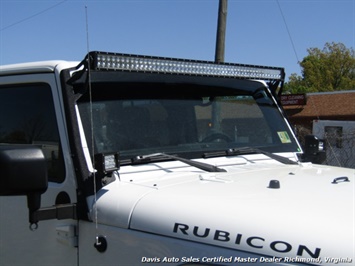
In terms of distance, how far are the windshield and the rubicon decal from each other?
85 centimetres

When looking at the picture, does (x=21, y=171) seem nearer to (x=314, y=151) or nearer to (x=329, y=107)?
(x=314, y=151)

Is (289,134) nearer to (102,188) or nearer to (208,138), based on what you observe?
(208,138)

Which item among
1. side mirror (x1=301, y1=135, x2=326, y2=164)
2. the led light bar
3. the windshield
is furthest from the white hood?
side mirror (x1=301, y1=135, x2=326, y2=164)

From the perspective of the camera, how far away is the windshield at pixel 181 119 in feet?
9.22

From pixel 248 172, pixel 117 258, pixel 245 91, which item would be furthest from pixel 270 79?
pixel 117 258

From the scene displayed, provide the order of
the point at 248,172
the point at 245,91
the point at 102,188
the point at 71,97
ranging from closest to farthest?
the point at 102,188, the point at 71,97, the point at 248,172, the point at 245,91

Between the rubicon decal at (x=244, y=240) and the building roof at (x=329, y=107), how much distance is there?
73.4 feet

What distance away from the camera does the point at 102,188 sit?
2.42m

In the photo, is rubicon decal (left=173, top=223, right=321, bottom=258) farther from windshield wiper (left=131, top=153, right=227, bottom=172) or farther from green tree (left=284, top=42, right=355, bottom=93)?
green tree (left=284, top=42, right=355, bottom=93)

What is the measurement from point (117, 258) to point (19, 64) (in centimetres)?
155

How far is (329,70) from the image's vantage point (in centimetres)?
4694

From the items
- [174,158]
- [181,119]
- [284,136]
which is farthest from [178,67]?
[284,136]

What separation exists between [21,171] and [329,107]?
24.4 meters

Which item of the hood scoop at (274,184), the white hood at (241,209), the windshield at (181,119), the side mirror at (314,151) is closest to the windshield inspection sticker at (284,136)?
the windshield at (181,119)
